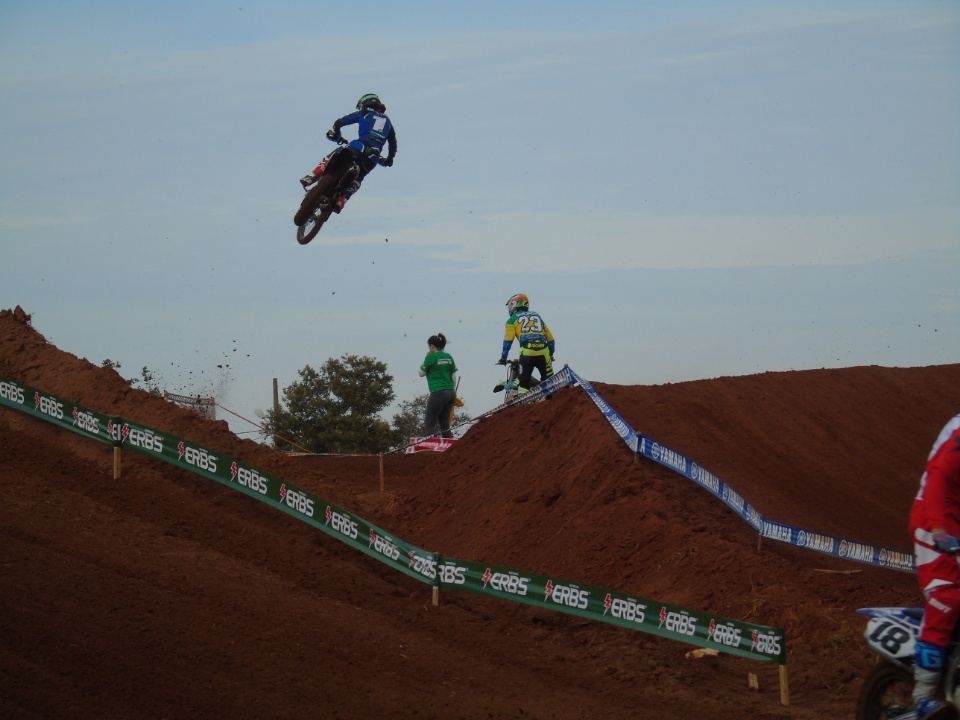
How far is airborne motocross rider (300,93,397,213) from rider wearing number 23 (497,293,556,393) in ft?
14.7

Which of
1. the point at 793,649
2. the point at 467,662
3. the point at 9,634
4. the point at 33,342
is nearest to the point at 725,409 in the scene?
the point at 793,649

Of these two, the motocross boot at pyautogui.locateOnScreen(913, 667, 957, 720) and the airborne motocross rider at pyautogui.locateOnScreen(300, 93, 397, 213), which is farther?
the airborne motocross rider at pyautogui.locateOnScreen(300, 93, 397, 213)

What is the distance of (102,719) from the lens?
19.0 ft

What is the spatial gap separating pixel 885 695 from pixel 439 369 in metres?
11.8

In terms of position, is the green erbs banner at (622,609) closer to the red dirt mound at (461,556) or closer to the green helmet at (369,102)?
the red dirt mound at (461,556)

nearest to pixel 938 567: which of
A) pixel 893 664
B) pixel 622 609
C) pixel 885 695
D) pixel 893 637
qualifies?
pixel 893 637

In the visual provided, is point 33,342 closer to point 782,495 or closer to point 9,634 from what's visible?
point 9,634

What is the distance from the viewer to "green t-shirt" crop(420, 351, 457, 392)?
55.7ft

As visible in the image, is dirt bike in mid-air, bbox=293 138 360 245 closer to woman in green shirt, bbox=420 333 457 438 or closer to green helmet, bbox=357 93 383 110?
green helmet, bbox=357 93 383 110

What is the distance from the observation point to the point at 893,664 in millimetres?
5516

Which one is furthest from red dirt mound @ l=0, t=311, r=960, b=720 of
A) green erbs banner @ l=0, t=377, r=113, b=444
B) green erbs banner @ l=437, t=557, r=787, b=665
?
green erbs banner @ l=437, t=557, r=787, b=665

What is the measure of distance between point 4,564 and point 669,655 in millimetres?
5398

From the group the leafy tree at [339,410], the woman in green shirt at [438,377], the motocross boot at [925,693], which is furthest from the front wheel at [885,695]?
the leafy tree at [339,410]

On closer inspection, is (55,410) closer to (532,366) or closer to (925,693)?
(532,366)
